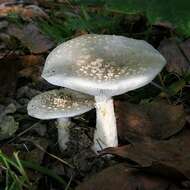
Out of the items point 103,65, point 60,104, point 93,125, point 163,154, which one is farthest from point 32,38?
point 163,154

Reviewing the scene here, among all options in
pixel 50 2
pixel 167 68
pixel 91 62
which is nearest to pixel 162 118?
pixel 167 68

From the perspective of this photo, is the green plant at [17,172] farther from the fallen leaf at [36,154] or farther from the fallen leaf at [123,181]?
the fallen leaf at [123,181]

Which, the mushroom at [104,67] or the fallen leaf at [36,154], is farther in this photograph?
the fallen leaf at [36,154]

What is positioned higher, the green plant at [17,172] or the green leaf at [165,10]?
the green leaf at [165,10]

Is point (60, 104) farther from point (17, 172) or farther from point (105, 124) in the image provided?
point (17, 172)

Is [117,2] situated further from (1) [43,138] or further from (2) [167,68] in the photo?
(1) [43,138]

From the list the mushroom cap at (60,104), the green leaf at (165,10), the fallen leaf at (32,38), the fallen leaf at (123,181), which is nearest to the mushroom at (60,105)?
the mushroom cap at (60,104)

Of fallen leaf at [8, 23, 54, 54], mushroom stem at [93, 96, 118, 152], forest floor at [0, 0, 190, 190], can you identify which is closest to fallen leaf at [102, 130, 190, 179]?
forest floor at [0, 0, 190, 190]
